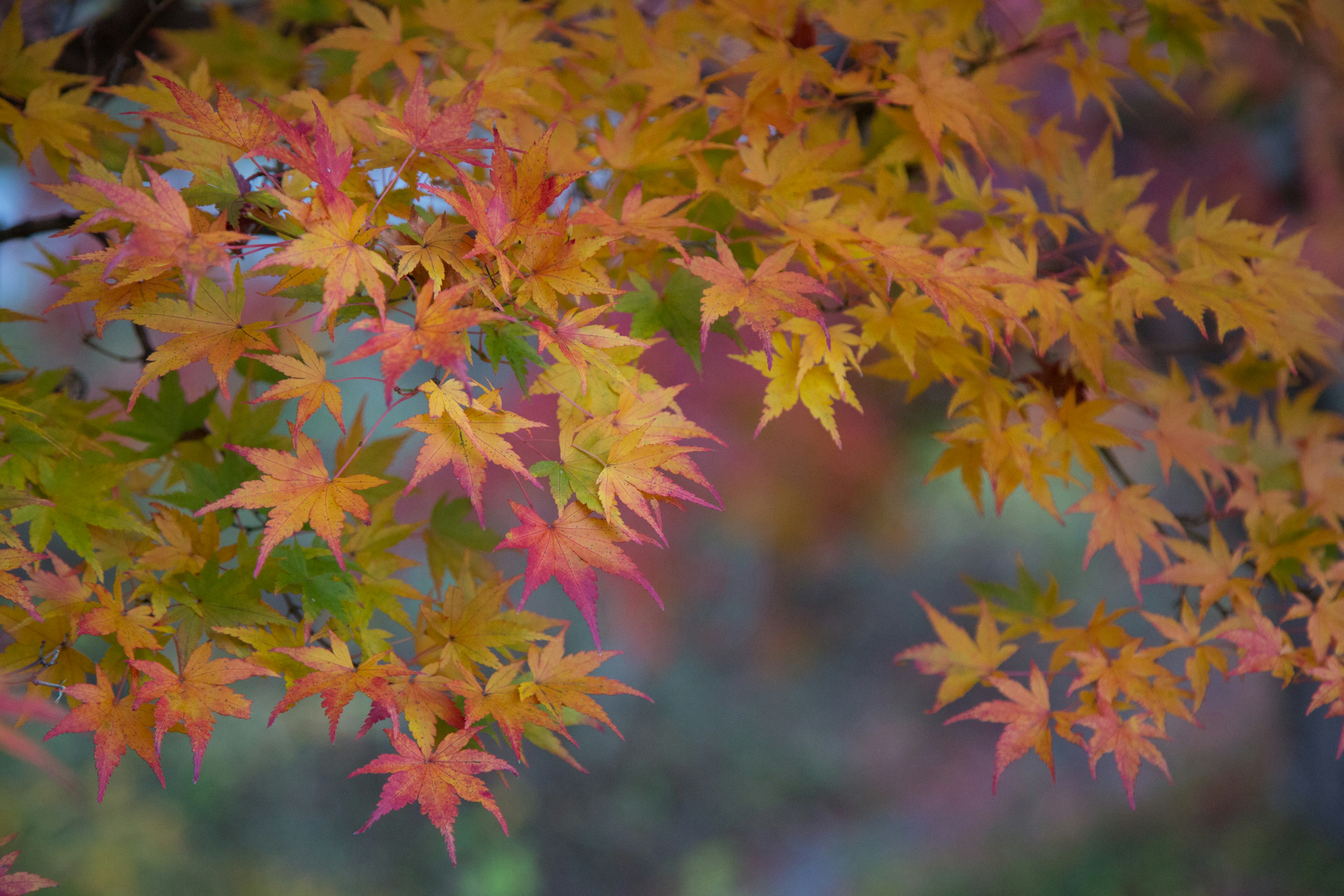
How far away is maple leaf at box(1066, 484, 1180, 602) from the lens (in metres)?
1.11

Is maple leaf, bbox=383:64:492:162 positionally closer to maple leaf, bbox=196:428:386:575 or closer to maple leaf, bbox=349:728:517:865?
maple leaf, bbox=196:428:386:575

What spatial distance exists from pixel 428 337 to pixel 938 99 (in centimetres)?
80

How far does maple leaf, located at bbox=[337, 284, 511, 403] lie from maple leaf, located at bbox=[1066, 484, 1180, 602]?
2.94ft

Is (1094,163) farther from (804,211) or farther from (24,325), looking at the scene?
(24,325)

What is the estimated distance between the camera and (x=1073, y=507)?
1.04 m

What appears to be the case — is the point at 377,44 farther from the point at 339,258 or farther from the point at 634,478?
the point at 634,478

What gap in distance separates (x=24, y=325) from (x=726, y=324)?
11.9ft

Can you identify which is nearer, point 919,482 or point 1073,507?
point 1073,507

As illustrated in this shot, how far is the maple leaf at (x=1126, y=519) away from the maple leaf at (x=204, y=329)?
3.50 ft

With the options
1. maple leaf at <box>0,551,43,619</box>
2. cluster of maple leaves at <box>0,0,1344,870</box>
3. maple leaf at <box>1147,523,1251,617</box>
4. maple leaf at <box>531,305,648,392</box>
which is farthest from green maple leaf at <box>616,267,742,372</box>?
maple leaf at <box>1147,523,1251,617</box>

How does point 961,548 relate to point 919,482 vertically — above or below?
below

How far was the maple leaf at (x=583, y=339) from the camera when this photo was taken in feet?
2.37

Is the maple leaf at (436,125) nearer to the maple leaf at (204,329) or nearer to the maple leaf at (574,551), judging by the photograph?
the maple leaf at (204,329)

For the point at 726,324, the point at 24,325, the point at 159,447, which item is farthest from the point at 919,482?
the point at 24,325
